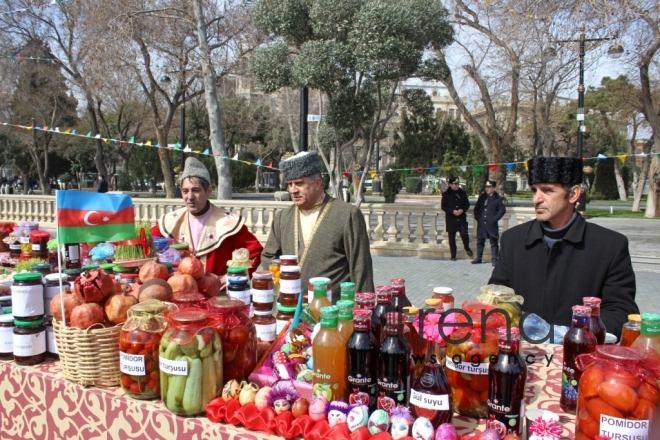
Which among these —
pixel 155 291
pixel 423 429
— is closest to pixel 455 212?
pixel 155 291

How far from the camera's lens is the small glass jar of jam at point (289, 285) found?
2672 millimetres

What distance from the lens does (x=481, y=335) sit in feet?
6.55

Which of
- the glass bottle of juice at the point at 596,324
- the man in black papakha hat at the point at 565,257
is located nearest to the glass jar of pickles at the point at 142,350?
the glass bottle of juice at the point at 596,324

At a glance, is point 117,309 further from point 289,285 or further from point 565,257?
point 565,257

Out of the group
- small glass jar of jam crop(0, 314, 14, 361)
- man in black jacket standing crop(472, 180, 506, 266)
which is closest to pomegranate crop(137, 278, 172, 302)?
small glass jar of jam crop(0, 314, 14, 361)

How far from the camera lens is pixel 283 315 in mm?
A: 2723

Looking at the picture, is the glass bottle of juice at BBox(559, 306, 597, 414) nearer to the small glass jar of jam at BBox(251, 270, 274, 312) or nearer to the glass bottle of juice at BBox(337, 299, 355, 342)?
the glass bottle of juice at BBox(337, 299, 355, 342)

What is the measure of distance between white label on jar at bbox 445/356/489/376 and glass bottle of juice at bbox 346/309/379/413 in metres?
0.31

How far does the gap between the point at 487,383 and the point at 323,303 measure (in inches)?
30.3

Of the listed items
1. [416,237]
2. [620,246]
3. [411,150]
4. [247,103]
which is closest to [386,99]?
[416,237]

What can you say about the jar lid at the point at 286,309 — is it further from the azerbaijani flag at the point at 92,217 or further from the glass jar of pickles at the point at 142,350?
the azerbaijani flag at the point at 92,217

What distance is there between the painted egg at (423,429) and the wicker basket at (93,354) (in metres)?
1.35

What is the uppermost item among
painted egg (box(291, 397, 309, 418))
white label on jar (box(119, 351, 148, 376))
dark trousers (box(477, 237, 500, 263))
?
white label on jar (box(119, 351, 148, 376))

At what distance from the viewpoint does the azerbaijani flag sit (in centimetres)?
274
